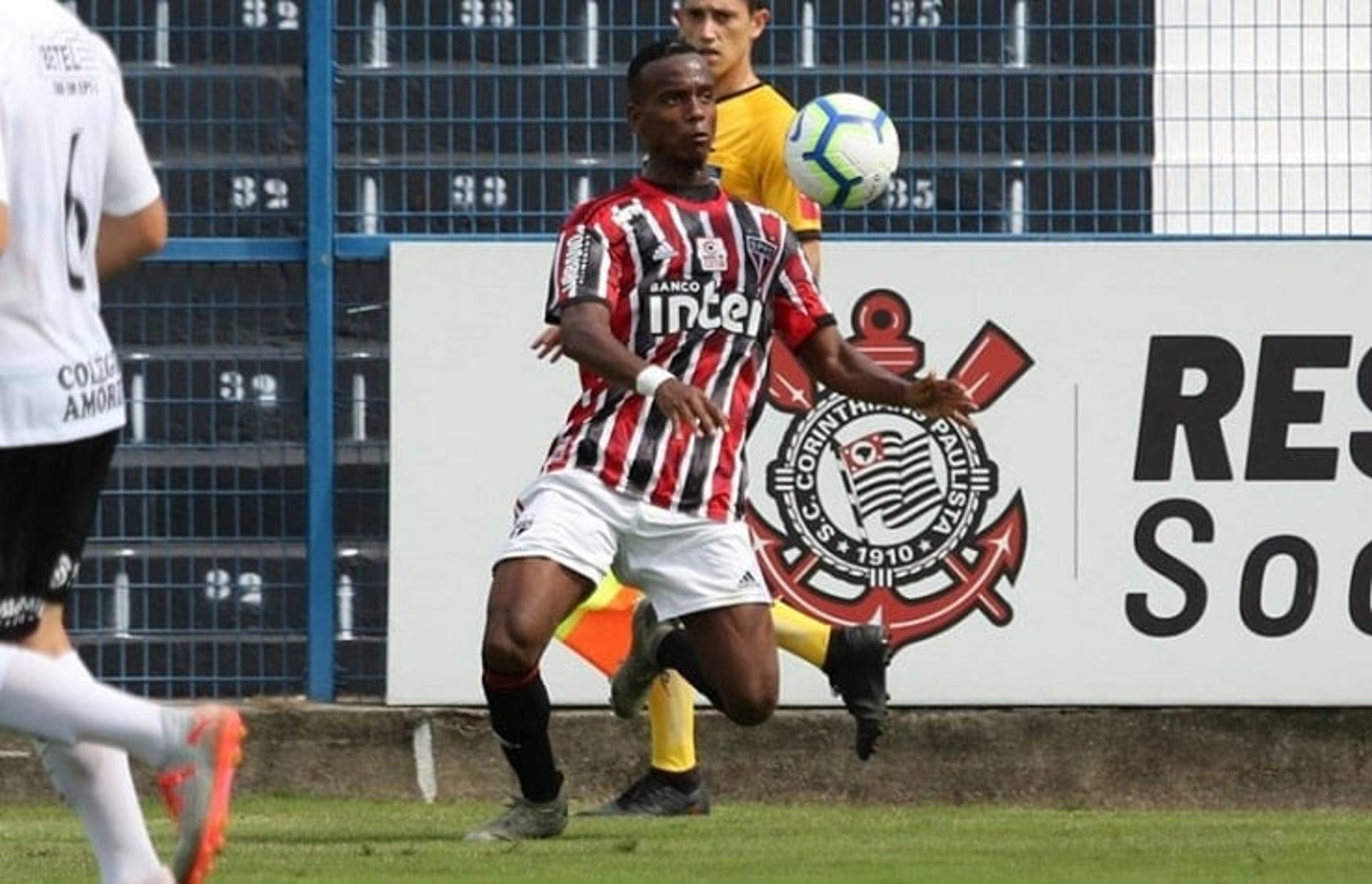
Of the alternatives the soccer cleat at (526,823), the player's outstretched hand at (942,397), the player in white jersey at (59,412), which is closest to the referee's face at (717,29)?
the player's outstretched hand at (942,397)

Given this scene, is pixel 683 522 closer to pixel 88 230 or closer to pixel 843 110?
pixel 843 110

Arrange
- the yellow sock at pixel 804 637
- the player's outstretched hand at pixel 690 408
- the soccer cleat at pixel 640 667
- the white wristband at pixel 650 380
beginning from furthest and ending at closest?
the yellow sock at pixel 804 637 → the soccer cleat at pixel 640 667 → the white wristband at pixel 650 380 → the player's outstretched hand at pixel 690 408

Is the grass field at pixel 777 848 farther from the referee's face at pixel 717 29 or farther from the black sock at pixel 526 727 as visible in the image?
the referee's face at pixel 717 29

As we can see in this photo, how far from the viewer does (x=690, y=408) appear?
26.5 feet

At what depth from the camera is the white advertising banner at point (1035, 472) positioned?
1082 centimetres

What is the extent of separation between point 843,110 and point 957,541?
170cm

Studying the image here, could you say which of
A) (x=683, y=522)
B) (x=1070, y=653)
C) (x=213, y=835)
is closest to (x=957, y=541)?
(x=1070, y=653)

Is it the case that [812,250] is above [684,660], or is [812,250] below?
above

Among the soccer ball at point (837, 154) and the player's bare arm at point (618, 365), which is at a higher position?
the soccer ball at point (837, 154)

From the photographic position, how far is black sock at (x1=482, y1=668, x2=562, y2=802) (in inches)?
342

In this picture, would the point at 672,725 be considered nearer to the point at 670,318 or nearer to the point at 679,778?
the point at 679,778

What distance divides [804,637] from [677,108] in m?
1.59

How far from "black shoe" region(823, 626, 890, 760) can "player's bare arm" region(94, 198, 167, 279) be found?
11.2 feet

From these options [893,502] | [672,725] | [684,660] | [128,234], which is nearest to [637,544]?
[684,660]
